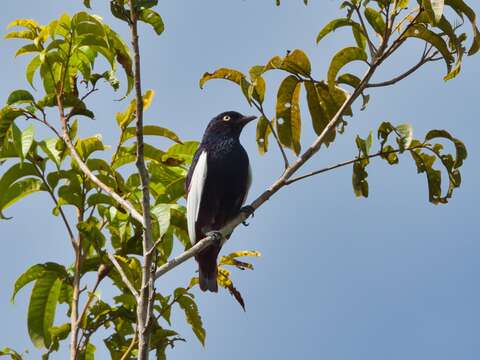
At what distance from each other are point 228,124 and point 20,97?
2.46m

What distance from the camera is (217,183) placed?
18.9 ft

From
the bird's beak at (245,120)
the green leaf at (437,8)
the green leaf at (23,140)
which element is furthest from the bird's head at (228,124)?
the green leaf at (437,8)

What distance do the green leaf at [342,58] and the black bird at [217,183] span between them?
5.36 feet

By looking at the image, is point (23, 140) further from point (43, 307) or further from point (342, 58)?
point (342, 58)

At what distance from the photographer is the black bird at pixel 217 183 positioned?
556cm

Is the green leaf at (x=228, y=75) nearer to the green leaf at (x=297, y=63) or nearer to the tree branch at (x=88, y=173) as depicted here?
the green leaf at (x=297, y=63)

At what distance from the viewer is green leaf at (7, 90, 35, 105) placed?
3.94m

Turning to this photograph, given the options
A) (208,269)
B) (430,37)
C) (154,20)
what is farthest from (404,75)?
(208,269)

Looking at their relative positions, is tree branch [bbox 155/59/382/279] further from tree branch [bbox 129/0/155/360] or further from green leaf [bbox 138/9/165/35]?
green leaf [bbox 138/9/165/35]

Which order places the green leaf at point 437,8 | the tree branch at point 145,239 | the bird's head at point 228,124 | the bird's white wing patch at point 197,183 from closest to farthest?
1. the tree branch at point 145,239
2. the green leaf at point 437,8
3. the bird's white wing patch at point 197,183
4. the bird's head at point 228,124

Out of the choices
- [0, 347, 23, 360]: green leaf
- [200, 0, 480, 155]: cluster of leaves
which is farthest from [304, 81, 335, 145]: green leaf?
[0, 347, 23, 360]: green leaf

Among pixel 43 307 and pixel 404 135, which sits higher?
pixel 404 135

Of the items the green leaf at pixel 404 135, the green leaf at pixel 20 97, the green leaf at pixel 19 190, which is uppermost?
the green leaf at pixel 20 97

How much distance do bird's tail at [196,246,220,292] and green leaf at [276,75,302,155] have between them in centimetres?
91
